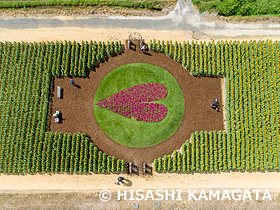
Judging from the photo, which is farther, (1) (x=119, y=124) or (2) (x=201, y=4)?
(2) (x=201, y=4)

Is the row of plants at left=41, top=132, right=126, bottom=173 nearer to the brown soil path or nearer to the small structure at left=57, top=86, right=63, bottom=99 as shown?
the brown soil path

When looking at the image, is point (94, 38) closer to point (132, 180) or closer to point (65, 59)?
point (65, 59)

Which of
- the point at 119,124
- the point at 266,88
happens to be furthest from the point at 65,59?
the point at 266,88

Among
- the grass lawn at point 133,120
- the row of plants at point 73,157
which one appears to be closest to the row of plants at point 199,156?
the grass lawn at point 133,120

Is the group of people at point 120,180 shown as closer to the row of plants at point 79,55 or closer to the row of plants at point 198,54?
the row of plants at point 79,55

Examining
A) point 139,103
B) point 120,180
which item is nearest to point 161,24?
point 139,103

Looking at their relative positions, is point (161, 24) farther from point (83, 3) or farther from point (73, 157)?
point (73, 157)

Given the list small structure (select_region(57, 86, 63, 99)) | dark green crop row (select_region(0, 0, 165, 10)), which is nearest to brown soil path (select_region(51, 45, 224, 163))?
small structure (select_region(57, 86, 63, 99))
